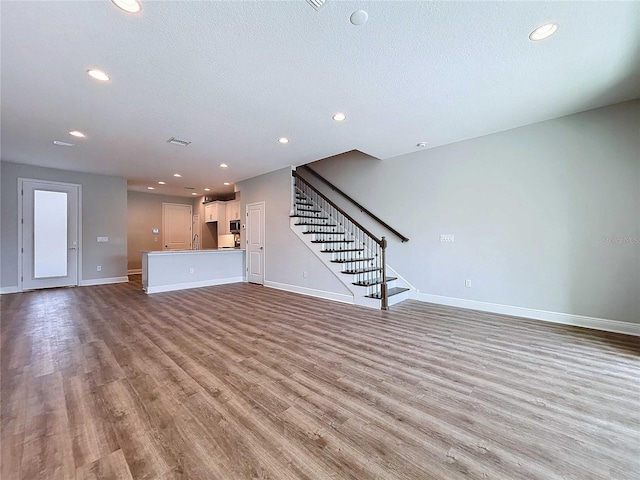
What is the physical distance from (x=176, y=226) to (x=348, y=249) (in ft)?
25.8

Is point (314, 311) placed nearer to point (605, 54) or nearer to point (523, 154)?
point (523, 154)

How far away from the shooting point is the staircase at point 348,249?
15.7 ft

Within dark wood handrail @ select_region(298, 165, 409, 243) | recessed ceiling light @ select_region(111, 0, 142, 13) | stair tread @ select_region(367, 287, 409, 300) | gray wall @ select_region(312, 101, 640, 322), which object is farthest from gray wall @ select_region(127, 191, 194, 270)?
recessed ceiling light @ select_region(111, 0, 142, 13)

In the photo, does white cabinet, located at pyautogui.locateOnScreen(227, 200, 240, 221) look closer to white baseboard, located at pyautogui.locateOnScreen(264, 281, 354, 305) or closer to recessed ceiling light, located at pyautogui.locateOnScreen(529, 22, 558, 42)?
white baseboard, located at pyautogui.locateOnScreen(264, 281, 354, 305)

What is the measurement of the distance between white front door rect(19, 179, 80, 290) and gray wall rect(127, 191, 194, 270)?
2.72m

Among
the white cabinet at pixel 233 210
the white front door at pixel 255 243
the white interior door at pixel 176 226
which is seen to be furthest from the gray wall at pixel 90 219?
the white front door at pixel 255 243

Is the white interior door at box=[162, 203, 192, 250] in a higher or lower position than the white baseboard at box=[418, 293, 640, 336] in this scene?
higher

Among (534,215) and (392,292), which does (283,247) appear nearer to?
(392,292)

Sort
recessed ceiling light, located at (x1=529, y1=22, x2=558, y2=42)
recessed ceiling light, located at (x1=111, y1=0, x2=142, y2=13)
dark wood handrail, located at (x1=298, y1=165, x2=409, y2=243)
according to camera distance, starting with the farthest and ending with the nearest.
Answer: dark wood handrail, located at (x1=298, y1=165, x2=409, y2=243), recessed ceiling light, located at (x1=529, y1=22, x2=558, y2=42), recessed ceiling light, located at (x1=111, y1=0, x2=142, y2=13)

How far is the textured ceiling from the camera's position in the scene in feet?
6.42

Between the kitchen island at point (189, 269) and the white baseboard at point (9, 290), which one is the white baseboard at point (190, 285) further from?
the white baseboard at point (9, 290)

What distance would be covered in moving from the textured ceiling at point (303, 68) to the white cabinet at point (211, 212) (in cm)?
545

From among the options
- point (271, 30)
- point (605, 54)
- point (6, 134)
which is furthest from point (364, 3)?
point (6, 134)

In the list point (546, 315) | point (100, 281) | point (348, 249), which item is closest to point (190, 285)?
point (100, 281)
